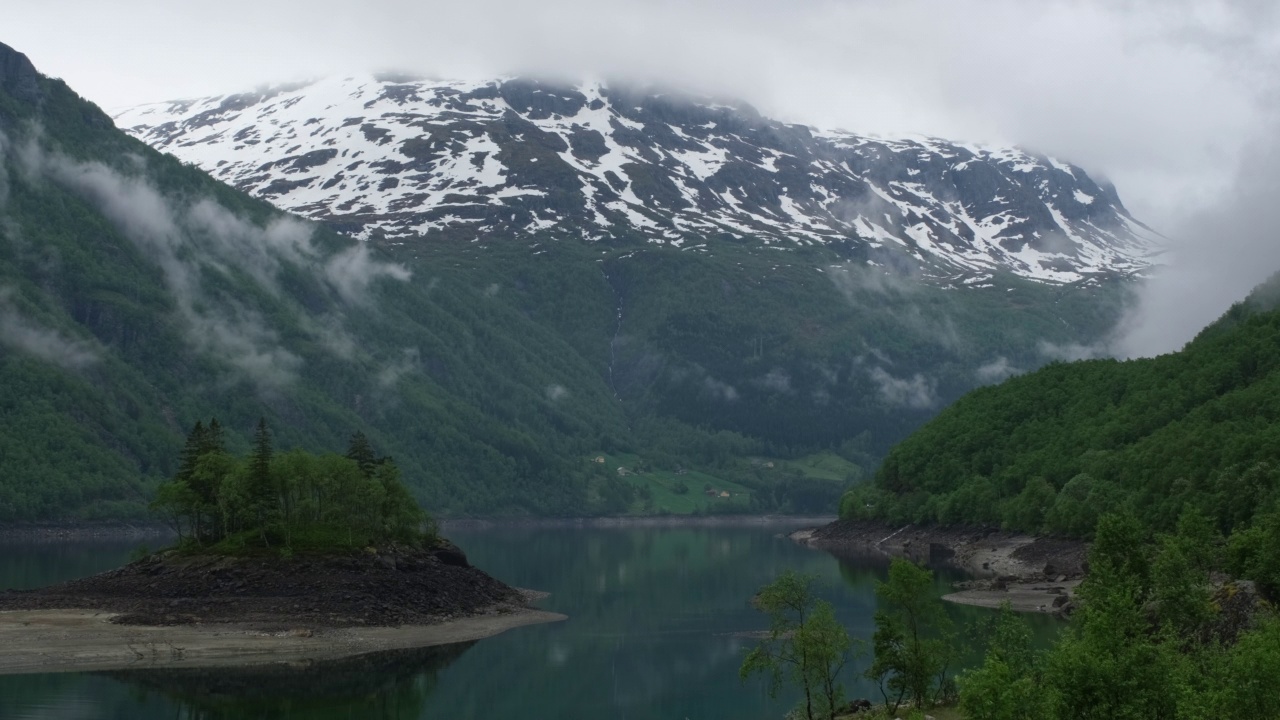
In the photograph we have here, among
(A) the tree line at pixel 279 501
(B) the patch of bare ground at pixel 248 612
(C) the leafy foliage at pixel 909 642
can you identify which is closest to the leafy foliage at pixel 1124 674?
(C) the leafy foliage at pixel 909 642

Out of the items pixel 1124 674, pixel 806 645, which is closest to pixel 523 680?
pixel 806 645

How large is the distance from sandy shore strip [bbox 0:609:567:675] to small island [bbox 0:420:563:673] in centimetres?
14

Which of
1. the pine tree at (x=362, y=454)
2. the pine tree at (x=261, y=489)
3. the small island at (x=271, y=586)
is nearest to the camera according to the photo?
the small island at (x=271, y=586)

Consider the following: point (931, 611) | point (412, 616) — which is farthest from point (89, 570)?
point (931, 611)

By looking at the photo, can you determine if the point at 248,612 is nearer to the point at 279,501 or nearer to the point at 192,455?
the point at 279,501

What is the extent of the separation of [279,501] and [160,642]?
26.5 meters

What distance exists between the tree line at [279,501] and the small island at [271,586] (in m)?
0.13

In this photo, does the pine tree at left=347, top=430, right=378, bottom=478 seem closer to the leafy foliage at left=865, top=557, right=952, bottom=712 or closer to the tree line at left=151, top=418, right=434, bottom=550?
the tree line at left=151, top=418, right=434, bottom=550

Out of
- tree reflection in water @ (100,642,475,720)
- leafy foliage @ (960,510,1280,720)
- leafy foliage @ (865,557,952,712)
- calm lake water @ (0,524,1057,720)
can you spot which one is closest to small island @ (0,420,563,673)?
tree reflection in water @ (100,642,475,720)

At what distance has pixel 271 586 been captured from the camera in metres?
110

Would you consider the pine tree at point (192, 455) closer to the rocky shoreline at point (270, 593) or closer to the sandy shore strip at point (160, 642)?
the rocky shoreline at point (270, 593)

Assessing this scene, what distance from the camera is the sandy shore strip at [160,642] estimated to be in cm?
8919

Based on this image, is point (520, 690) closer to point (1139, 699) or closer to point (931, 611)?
point (931, 611)

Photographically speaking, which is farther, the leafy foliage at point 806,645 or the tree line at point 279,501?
the tree line at point 279,501
